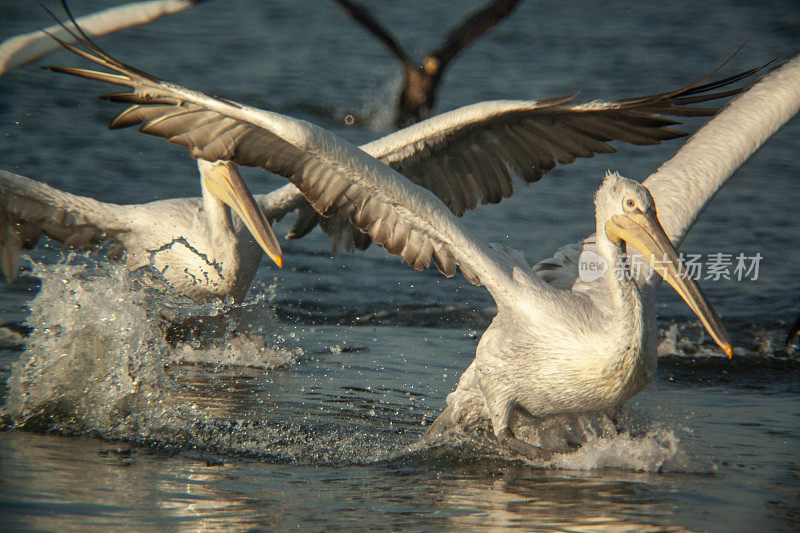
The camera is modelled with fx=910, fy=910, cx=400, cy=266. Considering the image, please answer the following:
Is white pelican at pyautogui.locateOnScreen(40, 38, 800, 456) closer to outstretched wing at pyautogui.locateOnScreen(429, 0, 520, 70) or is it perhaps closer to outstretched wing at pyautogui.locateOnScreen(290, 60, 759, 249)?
outstretched wing at pyautogui.locateOnScreen(290, 60, 759, 249)

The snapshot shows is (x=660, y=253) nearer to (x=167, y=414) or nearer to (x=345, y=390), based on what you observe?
(x=345, y=390)

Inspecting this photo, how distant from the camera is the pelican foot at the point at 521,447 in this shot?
169 inches

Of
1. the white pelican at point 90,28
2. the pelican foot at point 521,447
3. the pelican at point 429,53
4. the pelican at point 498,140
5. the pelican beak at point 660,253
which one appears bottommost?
the pelican foot at point 521,447

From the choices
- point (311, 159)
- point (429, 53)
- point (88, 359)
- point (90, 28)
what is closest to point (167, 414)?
point (88, 359)

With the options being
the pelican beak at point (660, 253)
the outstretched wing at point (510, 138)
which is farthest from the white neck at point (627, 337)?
the outstretched wing at point (510, 138)

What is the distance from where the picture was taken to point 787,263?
9023 mm

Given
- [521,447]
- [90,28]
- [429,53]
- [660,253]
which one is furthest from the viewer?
[429,53]

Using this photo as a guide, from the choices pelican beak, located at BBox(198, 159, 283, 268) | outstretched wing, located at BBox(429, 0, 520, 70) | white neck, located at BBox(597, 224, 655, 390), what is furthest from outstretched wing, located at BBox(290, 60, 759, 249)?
outstretched wing, located at BBox(429, 0, 520, 70)

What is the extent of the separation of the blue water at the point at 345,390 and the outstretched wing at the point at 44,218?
21cm

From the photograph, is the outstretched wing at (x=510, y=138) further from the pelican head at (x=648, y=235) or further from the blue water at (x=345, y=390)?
the blue water at (x=345, y=390)

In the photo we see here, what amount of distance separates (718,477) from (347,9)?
9.49 meters

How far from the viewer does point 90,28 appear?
641cm

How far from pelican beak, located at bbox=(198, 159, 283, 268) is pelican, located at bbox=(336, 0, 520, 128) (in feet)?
18.7

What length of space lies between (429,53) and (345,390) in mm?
7017
